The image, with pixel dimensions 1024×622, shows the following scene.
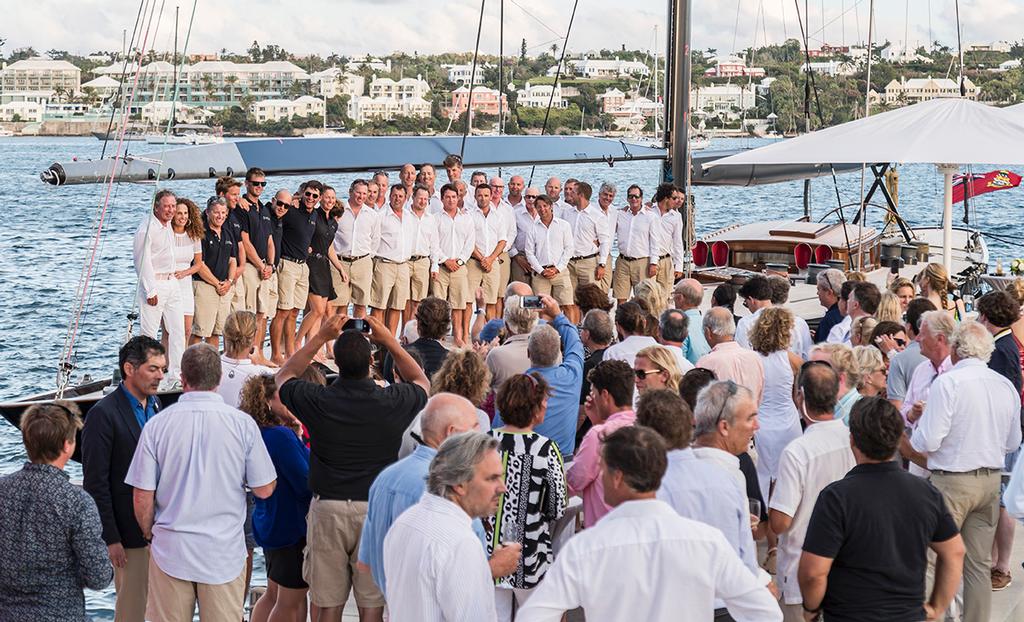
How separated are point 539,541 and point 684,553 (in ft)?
5.73

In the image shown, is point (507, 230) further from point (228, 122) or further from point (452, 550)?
point (228, 122)

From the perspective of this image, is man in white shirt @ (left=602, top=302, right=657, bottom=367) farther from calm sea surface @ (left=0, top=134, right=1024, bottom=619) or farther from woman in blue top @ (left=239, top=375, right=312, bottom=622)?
calm sea surface @ (left=0, top=134, right=1024, bottom=619)

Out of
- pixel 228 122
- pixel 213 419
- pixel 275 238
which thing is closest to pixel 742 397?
pixel 213 419

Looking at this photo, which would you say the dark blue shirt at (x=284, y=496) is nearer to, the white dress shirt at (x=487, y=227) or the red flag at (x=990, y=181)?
the white dress shirt at (x=487, y=227)

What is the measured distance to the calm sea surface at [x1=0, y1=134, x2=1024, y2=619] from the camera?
23.5 metres

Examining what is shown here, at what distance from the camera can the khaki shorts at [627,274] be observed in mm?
14070

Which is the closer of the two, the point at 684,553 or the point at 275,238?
the point at 684,553

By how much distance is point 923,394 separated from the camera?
7062 mm

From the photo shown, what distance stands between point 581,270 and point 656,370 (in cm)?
733

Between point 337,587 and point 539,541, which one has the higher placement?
point 539,541

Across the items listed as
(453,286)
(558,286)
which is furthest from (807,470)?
(558,286)

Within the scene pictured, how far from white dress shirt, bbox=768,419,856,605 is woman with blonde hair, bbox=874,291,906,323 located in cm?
333

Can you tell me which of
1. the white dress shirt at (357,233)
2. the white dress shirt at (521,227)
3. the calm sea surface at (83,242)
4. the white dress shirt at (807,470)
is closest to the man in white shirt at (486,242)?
the white dress shirt at (521,227)

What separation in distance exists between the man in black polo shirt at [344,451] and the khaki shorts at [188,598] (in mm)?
380
